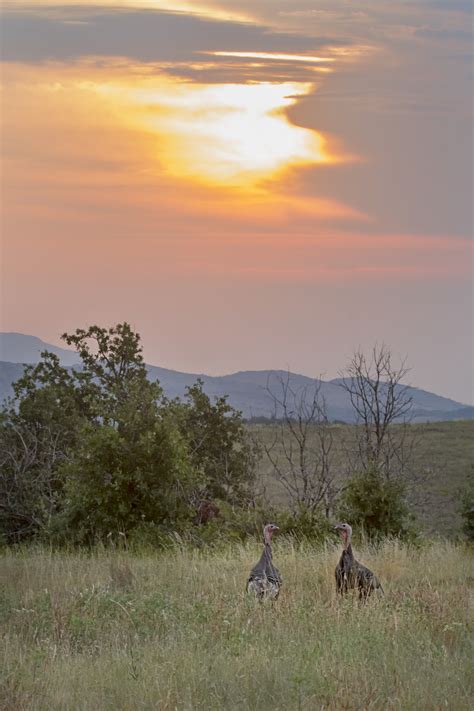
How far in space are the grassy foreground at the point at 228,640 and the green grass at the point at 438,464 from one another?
19.3 metres

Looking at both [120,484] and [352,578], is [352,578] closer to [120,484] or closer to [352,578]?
[352,578]

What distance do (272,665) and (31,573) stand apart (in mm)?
6848

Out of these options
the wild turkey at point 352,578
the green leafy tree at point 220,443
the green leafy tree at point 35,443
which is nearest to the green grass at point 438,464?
the green leafy tree at point 220,443

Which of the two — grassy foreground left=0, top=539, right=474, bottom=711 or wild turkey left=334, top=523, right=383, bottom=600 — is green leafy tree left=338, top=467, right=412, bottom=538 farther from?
wild turkey left=334, top=523, right=383, bottom=600

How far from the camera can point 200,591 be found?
11.8 meters

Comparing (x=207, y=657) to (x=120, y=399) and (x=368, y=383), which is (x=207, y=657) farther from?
(x=368, y=383)

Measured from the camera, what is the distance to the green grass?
38.9m

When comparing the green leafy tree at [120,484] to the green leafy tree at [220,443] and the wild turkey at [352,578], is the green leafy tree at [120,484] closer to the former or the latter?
the wild turkey at [352,578]

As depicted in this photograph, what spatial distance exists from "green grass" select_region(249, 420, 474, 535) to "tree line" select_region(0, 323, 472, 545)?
5595 millimetres

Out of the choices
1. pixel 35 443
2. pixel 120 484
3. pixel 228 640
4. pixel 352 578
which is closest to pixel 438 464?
pixel 35 443

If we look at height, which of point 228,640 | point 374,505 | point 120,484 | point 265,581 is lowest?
point 228,640

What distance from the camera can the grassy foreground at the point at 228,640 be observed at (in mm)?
7020

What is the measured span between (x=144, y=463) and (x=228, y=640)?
10.3 meters

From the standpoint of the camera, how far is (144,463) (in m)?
18.8
